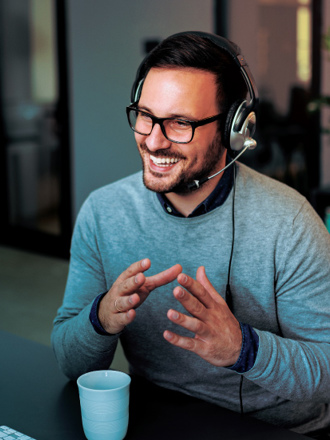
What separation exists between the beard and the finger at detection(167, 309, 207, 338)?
377 mm

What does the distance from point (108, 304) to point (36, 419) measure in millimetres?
223

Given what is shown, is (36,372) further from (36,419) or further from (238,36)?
(238,36)

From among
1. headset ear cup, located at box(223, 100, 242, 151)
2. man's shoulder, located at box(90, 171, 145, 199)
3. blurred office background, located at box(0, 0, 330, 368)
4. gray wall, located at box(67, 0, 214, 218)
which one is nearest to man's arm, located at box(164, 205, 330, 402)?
headset ear cup, located at box(223, 100, 242, 151)

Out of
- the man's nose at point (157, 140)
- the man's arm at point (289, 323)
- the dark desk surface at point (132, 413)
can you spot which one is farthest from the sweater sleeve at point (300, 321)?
the man's nose at point (157, 140)

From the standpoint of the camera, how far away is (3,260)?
4.61 meters

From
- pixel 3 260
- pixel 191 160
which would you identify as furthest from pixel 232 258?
pixel 3 260

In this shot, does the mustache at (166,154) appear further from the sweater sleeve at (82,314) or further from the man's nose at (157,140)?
the sweater sleeve at (82,314)

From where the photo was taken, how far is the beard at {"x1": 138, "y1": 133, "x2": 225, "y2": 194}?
1.25m

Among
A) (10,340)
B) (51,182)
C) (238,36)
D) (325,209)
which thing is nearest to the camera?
(10,340)

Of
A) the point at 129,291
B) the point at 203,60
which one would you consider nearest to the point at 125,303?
the point at 129,291

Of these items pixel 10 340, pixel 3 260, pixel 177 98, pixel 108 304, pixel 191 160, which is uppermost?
pixel 177 98

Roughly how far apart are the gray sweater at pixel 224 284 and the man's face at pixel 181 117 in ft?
0.31

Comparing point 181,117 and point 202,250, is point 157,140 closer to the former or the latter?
point 181,117

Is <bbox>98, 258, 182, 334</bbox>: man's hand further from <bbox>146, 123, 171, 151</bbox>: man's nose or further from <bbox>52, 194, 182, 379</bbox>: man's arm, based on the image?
<bbox>146, 123, 171, 151</bbox>: man's nose
